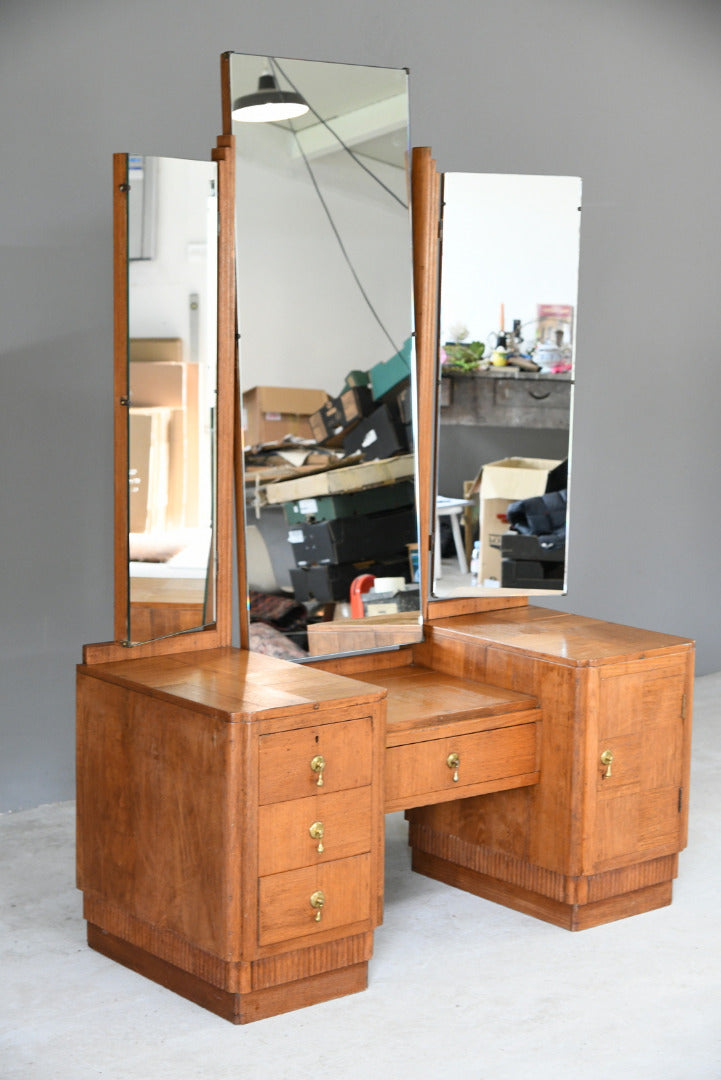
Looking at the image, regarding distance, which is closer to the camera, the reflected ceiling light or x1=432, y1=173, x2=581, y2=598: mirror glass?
the reflected ceiling light

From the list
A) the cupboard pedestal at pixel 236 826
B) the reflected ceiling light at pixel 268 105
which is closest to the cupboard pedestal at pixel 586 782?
the cupboard pedestal at pixel 236 826

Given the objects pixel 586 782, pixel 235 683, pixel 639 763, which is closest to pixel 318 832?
pixel 235 683

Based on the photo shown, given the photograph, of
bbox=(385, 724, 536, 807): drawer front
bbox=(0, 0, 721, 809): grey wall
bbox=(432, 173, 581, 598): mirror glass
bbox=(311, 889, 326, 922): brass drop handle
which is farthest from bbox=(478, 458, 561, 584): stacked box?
bbox=(0, 0, 721, 809): grey wall

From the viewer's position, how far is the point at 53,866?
3.29m

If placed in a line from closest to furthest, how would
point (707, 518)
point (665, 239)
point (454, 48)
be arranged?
point (454, 48) → point (665, 239) → point (707, 518)

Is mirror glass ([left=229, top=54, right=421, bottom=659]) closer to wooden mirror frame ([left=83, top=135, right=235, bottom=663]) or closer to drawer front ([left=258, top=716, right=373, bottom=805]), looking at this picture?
wooden mirror frame ([left=83, top=135, right=235, bottom=663])

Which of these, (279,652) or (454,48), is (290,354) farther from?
(454,48)

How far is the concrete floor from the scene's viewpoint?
230 centimetres

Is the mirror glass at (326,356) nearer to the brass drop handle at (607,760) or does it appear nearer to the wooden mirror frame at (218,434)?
the wooden mirror frame at (218,434)

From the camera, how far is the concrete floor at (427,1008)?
2299 mm

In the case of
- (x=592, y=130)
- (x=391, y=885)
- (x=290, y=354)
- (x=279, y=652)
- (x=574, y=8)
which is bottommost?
(x=391, y=885)

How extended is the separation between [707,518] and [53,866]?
3.49 metres

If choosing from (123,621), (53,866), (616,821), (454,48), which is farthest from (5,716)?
(454,48)

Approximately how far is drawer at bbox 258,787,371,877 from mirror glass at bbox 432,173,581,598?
86 centimetres
